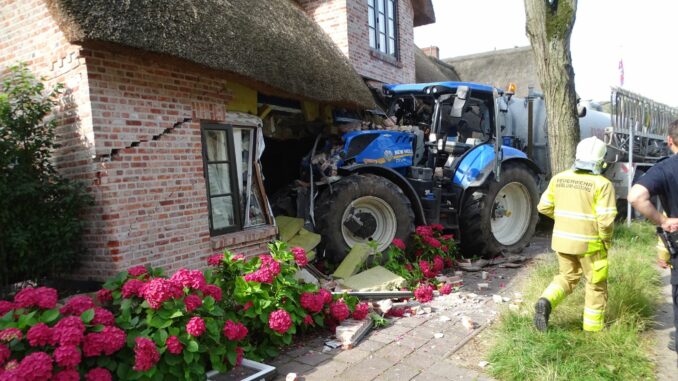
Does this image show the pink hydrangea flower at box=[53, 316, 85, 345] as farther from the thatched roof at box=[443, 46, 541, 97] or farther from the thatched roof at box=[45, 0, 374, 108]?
the thatched roof at box=[443, 46, 541, 97]

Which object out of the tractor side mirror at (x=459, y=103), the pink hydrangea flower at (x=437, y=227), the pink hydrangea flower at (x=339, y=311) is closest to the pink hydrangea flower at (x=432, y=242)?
the pink hydrangea flower at (x=437, y=227)

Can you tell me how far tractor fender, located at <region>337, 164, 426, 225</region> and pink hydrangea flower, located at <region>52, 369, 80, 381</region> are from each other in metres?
3.98

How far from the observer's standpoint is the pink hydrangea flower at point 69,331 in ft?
8.87

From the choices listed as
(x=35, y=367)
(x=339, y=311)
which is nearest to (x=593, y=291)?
(x=339, y=311)

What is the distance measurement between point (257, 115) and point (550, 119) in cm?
429

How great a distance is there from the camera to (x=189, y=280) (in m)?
3.41

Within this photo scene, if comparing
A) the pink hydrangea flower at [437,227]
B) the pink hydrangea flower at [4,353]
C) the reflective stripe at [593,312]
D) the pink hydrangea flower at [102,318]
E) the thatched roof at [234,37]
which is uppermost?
the thatched roof at [234,37]

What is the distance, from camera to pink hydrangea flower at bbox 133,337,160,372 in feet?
9.39

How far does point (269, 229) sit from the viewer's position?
18.5 feet

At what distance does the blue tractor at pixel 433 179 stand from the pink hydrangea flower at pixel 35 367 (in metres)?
3.51

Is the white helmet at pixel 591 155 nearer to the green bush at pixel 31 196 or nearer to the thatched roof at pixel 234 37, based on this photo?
the thatched roof at pixel 234 37

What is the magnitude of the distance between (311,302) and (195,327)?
115 centimetres

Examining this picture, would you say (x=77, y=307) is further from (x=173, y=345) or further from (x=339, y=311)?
(x=339, y=311)

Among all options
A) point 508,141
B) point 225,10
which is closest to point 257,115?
point 225,10
